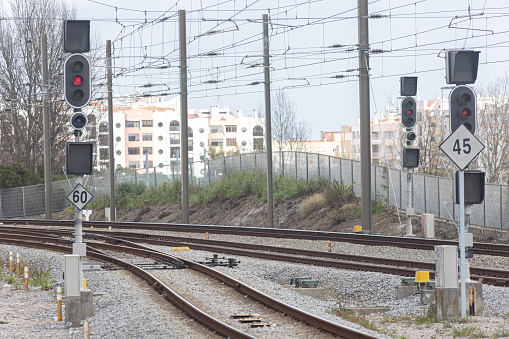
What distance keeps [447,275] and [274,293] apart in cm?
402

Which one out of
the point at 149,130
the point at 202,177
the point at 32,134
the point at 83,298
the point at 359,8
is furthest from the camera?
the point at 149,130

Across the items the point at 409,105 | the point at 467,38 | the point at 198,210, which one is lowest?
the point at 198,210

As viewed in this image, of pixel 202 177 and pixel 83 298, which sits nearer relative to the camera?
pixel 83 298

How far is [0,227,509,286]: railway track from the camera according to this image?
1766 cm

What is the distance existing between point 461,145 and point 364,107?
1598cm

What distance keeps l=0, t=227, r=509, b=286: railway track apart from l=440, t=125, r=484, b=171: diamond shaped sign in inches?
173

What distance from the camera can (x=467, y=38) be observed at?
95.1 feet

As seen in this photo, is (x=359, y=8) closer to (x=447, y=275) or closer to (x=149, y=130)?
(x=447, y=275)

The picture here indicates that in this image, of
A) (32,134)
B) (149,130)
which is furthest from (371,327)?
(149,130)

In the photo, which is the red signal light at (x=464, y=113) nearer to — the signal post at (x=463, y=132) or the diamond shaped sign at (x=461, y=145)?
the signal post at (x=463, y=132)

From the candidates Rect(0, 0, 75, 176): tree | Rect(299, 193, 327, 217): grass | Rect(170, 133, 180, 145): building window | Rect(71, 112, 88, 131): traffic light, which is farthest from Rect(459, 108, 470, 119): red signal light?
Rect(170, 133, 180, 145): building window

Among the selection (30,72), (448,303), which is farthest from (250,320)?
(30,72)

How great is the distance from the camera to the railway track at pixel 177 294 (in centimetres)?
1142

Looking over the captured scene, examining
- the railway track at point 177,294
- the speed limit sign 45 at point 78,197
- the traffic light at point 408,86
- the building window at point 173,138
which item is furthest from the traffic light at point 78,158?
the building window at point 173,138
